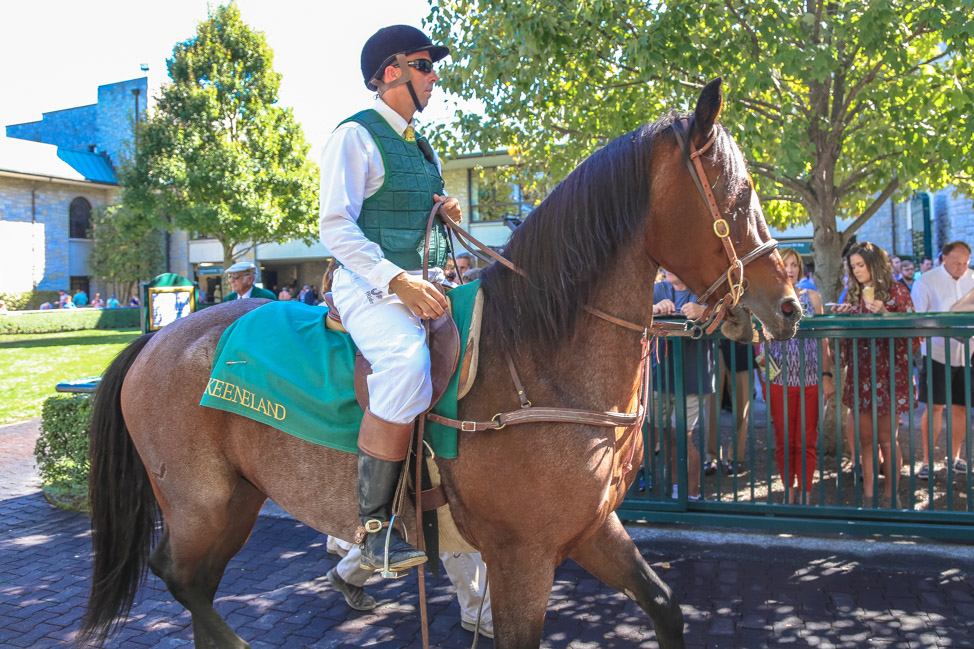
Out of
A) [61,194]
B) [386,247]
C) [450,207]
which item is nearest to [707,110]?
[450,207]

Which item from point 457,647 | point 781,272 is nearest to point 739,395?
point 457,647

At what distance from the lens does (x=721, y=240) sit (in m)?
2.52

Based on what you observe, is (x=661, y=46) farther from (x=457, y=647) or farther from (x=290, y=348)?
(x=457, y=647)

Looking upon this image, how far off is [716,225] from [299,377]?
184 cm

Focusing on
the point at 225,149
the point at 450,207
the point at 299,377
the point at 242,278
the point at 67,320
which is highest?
the point at 225,149

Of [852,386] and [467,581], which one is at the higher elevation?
[852,386]

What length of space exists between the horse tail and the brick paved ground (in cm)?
61

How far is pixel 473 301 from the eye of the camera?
2910 mm

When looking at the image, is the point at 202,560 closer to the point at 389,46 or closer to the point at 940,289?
the point at 389,46

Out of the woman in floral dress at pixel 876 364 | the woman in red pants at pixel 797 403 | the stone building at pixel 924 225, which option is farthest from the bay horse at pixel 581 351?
the stone building at pixel 924 225

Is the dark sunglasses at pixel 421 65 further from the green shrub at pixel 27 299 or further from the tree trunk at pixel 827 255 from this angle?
the green shrub at pixel 27 299

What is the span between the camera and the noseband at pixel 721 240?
2.50 metres

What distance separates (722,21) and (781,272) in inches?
187

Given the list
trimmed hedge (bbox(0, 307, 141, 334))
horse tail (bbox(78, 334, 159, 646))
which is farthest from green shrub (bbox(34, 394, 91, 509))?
trimmed hedge (bbox(0, 307, 141, 334))
